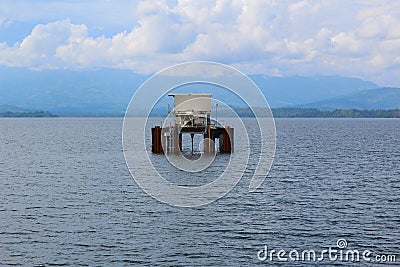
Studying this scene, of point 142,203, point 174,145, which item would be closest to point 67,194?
point 142,203

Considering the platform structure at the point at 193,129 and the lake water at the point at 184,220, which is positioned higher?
the platform structure at the point at 193,129

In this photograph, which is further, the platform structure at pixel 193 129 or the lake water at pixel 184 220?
the platform structure at pixel 193 129

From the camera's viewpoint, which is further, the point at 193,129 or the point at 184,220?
the point at 193,129

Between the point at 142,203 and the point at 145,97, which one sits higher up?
the point at 145,97

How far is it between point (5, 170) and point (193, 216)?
3108 cm

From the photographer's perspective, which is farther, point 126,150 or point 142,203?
point 126,150

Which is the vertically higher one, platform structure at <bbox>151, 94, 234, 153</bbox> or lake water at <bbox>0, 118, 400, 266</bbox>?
platform structure at <bbox>151, 94, 234, 153</bbox>

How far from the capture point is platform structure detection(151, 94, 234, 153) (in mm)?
78375

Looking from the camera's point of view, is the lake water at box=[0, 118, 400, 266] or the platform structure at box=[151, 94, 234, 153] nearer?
the lake water at box=[0, 118, 400, 266]

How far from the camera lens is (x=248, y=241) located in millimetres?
32344

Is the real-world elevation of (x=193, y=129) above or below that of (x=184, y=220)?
above

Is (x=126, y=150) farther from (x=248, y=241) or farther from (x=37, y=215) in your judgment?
(x=248, y=241)

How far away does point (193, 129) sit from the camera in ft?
254

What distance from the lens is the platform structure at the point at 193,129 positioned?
78.4 meters
